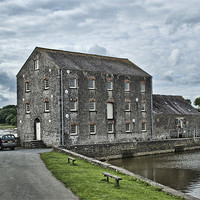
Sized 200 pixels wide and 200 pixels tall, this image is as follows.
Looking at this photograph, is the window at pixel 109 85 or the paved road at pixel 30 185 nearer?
the paved road at pixel 30 185

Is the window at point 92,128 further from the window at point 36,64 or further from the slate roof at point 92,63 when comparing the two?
the window at point 36,64

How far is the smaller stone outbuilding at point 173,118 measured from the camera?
42.5 metres

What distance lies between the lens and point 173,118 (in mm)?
45375

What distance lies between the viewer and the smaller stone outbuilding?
140ft

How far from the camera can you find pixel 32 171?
1554 centimetres

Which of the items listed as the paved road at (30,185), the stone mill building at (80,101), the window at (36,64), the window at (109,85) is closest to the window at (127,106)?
the stone mill building at (80,101)

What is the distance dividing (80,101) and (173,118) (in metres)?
17.9

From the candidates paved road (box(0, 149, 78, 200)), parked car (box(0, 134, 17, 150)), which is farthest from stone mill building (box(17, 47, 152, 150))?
paved road (box(0, 149, 78, 200))

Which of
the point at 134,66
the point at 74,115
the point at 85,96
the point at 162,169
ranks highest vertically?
the point at 134,66

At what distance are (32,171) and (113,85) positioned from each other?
22.4 metres

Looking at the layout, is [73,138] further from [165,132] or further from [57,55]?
[165,132]

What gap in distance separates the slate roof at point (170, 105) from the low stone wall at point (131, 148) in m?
6.41

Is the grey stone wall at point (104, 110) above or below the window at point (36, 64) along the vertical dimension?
below

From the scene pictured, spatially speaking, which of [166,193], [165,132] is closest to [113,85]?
[165,132]
